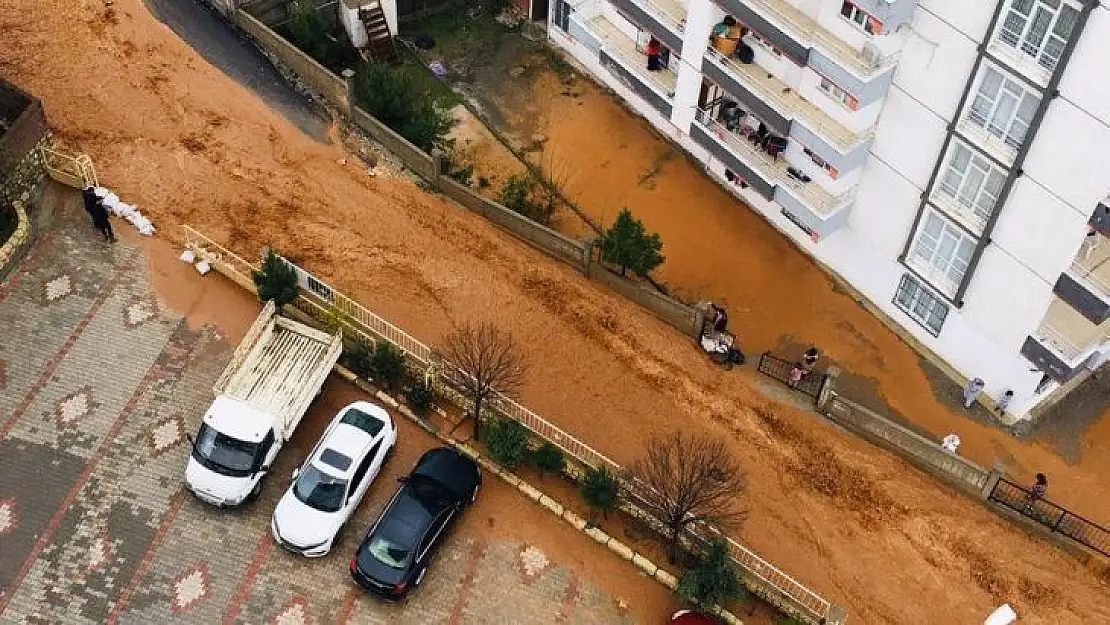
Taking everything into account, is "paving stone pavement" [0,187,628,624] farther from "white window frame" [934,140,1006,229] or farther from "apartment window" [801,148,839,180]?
"white window frame" [934,140,1006,229]

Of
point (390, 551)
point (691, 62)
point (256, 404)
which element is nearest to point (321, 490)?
point (390, 551)

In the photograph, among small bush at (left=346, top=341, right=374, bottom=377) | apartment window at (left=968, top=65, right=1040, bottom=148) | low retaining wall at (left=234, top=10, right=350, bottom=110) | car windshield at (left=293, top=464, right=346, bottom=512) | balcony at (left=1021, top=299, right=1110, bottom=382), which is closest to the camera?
apartment window at (left=968, top=65, right=1040, bottom=148)

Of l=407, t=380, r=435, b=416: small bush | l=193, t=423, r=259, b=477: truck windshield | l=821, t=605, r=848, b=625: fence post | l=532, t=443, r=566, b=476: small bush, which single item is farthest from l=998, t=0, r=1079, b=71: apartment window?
l=193, t=423, r=259, b=477: truck windshield

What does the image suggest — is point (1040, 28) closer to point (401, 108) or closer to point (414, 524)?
point (414, 524)

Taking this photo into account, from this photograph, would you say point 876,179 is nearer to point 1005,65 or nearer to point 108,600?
point 1005,65

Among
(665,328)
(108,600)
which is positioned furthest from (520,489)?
(108,600)
